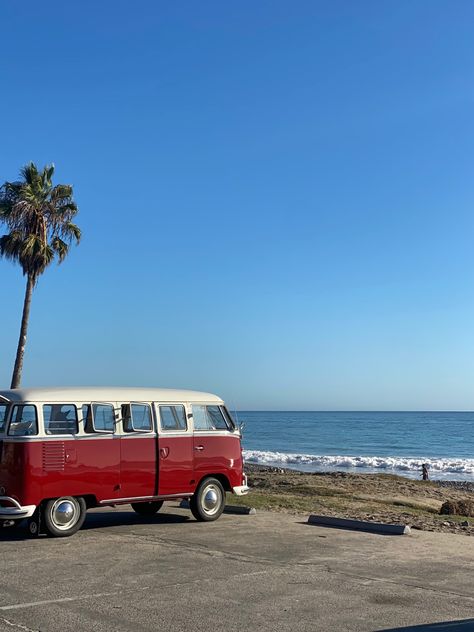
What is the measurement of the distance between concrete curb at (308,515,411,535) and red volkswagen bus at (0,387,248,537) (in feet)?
5.44

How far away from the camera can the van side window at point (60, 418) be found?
1195 cm

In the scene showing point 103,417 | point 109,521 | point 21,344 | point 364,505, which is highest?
point 21,344

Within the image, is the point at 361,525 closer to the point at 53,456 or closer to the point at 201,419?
the point at 201,419

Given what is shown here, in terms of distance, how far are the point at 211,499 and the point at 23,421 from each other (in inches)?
166

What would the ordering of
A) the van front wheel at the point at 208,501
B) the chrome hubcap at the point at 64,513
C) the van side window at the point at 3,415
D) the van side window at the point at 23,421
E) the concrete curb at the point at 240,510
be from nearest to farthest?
1. the van side window at the point at 23,421
2. the van side window at the point at 3,415
3. the chrome hubcap at the point at 64,513
4. the van front wheel at the point at 208,501
5. the concrete curb at the point at 240,510

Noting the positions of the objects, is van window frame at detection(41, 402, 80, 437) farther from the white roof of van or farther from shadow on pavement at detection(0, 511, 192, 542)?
shadow on pavement at detection(0, 511, 192, 542)

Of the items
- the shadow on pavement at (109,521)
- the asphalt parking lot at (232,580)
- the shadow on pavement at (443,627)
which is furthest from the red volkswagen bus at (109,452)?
the shadow on pavement at (443,627)

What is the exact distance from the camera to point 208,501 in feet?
46.8

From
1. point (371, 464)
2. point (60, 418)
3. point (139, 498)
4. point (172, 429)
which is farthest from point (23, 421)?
point (371, 464)

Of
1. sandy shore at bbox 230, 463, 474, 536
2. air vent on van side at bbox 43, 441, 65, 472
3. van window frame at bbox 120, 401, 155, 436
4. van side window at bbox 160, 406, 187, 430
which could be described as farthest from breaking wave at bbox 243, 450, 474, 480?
air vent on van side at bbox 43, 441, 65, 472

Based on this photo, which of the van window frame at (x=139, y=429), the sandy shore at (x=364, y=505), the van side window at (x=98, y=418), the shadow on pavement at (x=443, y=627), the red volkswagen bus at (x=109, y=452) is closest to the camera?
the shadow on pavement at (x=443, y=627)

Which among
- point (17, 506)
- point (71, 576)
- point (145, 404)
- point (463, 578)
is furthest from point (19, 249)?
point (463, 578)

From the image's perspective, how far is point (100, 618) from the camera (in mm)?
7211

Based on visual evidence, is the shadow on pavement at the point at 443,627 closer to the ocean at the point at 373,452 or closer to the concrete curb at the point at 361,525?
the concrete curb at the point at 361,525
